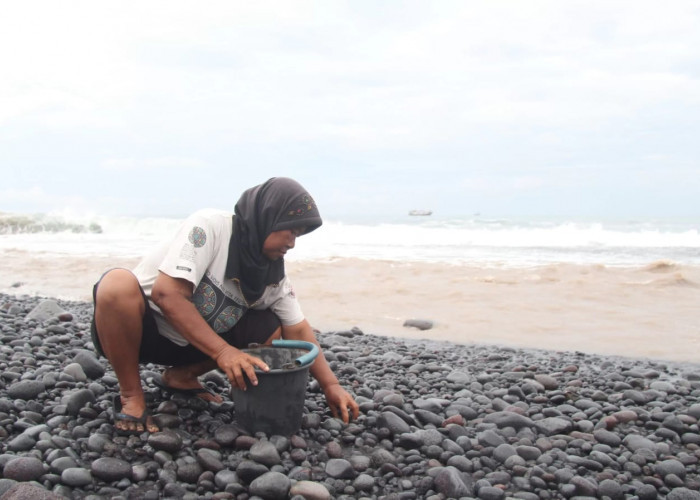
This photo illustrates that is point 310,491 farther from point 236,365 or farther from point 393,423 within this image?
point 393,423

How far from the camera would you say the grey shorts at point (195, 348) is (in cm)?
297

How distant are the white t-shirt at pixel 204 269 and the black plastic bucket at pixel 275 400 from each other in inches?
15.4

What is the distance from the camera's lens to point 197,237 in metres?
2.69

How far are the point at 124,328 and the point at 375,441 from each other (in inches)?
51.6

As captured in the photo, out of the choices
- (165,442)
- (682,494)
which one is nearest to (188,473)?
(165,442)

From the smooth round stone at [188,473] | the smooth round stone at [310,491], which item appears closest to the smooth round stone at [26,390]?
the smooth round stone at [188,473]

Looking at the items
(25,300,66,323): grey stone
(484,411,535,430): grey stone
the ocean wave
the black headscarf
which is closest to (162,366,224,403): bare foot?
the black headscarf

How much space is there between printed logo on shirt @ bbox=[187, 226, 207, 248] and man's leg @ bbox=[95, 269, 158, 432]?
1.09ft

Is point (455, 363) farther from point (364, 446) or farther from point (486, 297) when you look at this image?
point (486, 297)

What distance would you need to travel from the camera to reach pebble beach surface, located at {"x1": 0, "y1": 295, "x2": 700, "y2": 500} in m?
2.41

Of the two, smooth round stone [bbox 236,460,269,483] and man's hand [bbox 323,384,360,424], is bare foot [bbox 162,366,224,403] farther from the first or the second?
smooth round stone [bbox 236,460,269,483]

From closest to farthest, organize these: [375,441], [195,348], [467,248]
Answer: [375,441], [195,348], [467,248]

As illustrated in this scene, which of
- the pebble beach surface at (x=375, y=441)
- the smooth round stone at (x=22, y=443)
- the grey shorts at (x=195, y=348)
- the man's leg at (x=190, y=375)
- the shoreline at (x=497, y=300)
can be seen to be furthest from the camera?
the shoreline at (x=497, y=300)

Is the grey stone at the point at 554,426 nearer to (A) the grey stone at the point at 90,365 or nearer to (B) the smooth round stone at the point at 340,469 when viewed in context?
(B) the smooth round stone at the point at 340,469
